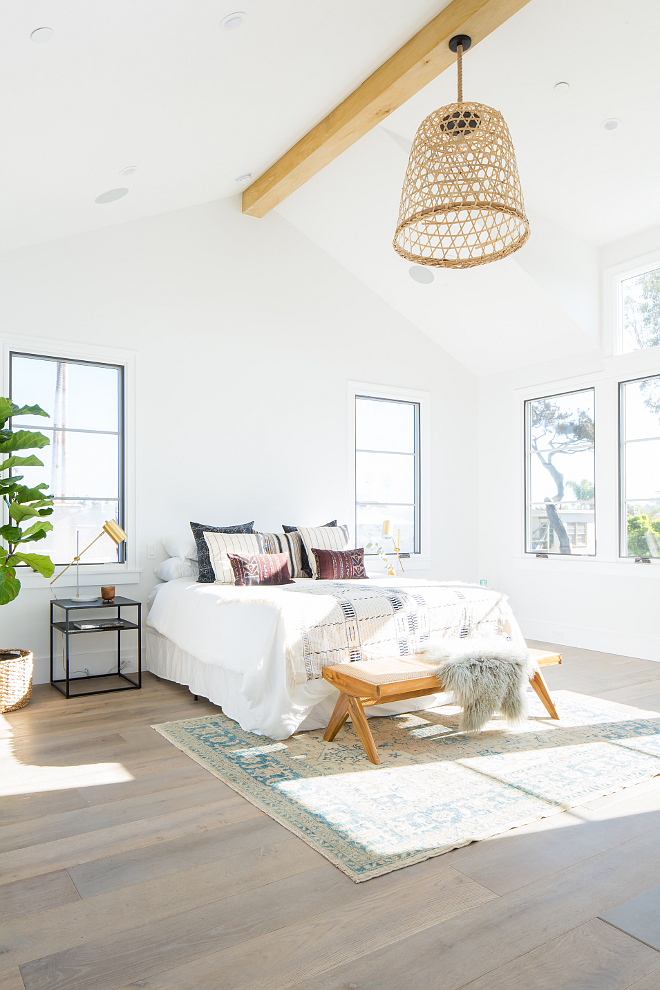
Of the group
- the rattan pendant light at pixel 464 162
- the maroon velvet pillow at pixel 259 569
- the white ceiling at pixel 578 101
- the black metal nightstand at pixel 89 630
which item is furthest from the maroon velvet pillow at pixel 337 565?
the white ceiling at pixel 578 101

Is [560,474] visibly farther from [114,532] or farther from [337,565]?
[114,532]

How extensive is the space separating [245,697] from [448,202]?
8.38 feet

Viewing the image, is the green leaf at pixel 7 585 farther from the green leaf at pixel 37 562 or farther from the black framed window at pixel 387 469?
the black framed window at pixel 387 469

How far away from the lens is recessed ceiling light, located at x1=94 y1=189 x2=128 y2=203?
4148mm

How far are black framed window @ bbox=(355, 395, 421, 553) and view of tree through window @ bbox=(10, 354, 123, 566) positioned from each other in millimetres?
2186

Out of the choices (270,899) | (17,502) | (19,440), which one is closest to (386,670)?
(270,899)

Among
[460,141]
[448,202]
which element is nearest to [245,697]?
[448,202]

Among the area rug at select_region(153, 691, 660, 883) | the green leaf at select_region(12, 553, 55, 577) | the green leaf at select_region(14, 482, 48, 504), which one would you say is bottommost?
the area rug at select_region(153, 691, 660, 883)

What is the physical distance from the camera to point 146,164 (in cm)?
391

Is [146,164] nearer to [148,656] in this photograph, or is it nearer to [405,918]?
[148,656]

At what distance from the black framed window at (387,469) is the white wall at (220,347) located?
0.71 feet

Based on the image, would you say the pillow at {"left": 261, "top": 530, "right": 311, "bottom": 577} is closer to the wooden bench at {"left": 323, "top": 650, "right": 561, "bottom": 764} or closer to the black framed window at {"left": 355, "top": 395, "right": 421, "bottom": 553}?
the black framed window at {"left": 355, "top": 395, "right": 421, "bottom": 553}

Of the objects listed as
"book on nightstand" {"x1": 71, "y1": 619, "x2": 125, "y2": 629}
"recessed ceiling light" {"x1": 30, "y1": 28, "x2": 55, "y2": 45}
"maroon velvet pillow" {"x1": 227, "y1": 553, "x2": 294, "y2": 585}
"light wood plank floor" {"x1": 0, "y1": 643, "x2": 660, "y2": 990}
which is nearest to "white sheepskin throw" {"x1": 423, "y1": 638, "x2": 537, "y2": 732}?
"light wood plank floor" {"x1": 0, "y1": 643, "x2": 660, "y2": 990}

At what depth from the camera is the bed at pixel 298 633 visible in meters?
3.32
